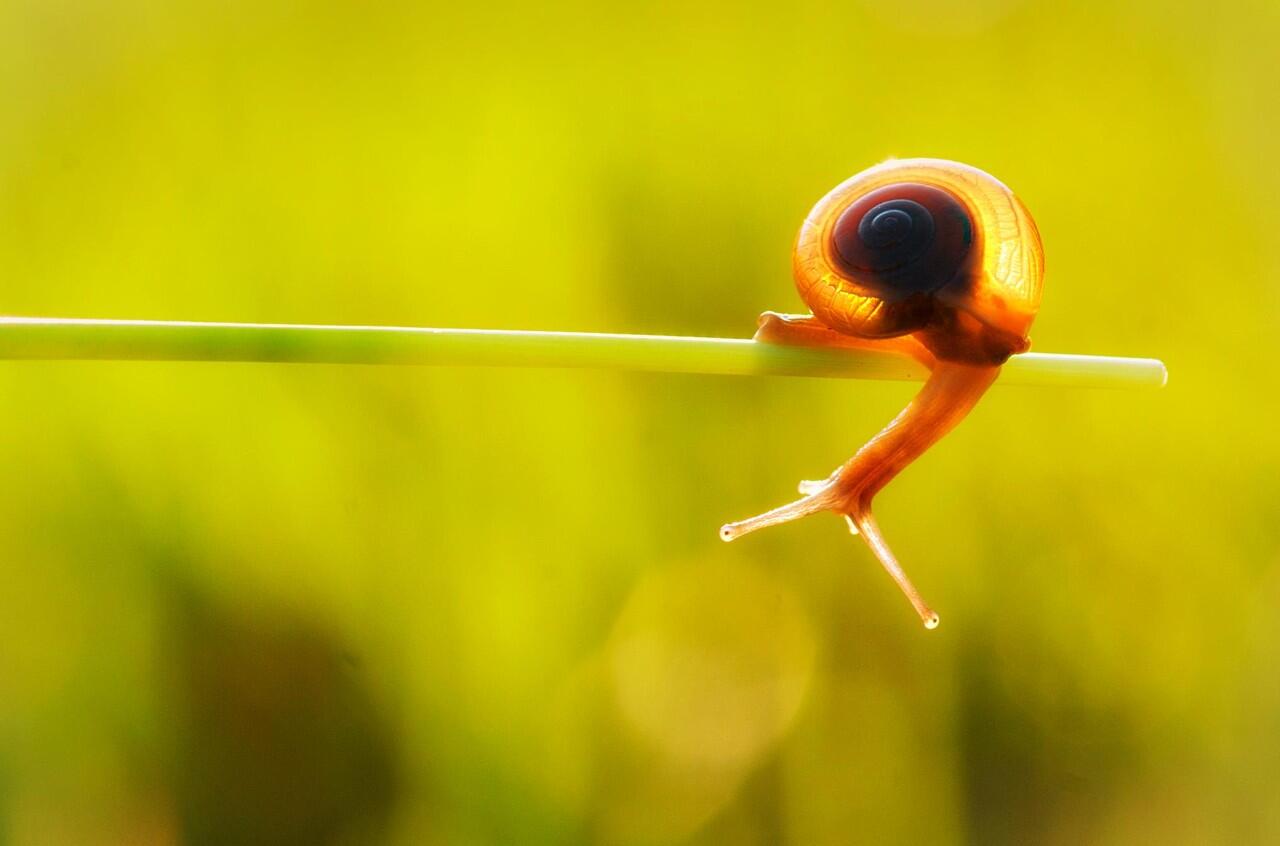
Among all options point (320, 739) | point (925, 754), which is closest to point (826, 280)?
point (925, 754)

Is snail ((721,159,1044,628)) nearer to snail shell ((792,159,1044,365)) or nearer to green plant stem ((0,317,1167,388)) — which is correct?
snail shell ((792,159,1044,365))

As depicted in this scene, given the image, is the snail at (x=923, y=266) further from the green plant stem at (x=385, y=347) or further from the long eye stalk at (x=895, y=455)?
the green plant stem at (x=385, y=347)

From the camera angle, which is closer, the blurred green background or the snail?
the snail

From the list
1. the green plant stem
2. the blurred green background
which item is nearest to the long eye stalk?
the green plant stem

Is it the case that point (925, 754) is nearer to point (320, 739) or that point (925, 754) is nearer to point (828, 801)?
point (828, 801)

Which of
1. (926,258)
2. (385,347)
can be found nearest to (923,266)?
(926,258)

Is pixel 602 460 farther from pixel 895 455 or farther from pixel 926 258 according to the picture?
pixel 926 258
